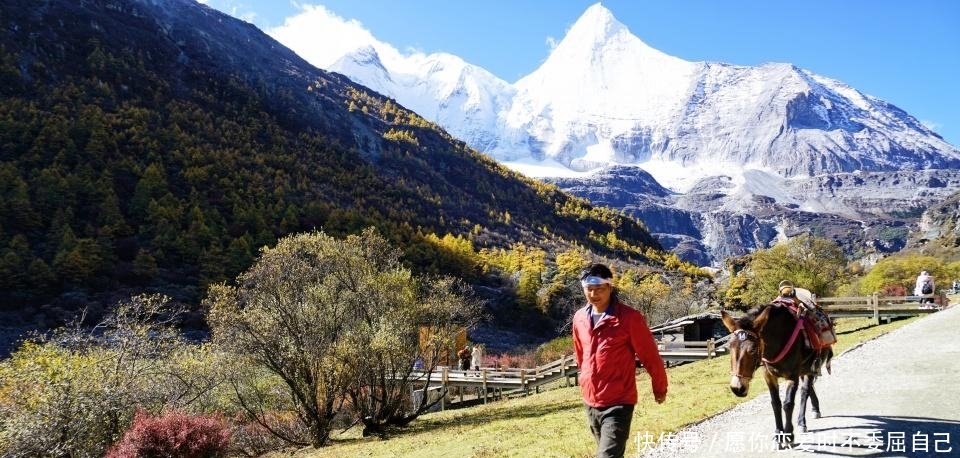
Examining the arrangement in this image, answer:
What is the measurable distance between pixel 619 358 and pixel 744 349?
7.56ft

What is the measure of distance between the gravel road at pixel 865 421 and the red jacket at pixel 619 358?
3432 millimetres

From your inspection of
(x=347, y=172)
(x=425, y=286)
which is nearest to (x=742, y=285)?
(x=425, y=286)

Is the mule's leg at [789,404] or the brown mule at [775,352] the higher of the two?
the brown mule at [775,352]

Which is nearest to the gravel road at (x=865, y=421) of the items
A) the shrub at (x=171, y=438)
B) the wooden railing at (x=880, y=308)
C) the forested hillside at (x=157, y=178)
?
the shrub at (x=171, y=438)

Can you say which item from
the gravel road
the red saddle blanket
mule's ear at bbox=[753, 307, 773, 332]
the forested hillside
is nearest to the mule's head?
mule's ear at bbox=[753, 307, 773, 332]

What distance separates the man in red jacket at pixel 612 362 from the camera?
6.12 metres

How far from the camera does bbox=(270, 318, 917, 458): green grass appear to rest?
12.3m

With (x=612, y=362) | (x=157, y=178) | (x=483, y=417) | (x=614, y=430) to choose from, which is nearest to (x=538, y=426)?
(x=483, y=417)

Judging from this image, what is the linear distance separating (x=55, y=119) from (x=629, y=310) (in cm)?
13508

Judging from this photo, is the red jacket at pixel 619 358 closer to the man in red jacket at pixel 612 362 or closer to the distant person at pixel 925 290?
the man in red jacket at pixel 612 362

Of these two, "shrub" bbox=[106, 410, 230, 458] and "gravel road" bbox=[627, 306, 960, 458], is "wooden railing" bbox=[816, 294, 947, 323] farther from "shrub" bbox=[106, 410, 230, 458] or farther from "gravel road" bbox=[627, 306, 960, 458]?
"shrub" bbox=[106, 410, 230, 458]

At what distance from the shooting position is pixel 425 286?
31922mm

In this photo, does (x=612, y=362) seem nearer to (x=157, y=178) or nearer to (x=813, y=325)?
(x=813, y=325)

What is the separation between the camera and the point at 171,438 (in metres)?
19.9
